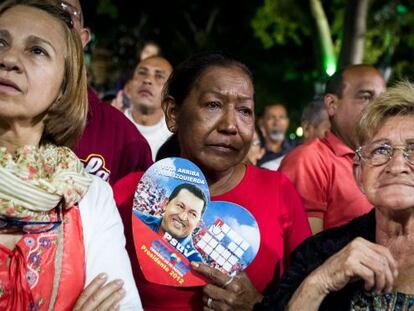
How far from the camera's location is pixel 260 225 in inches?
125

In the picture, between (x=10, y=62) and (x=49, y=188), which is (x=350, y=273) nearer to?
(x=49, y=188)

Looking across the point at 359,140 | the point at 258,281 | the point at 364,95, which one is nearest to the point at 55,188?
the point at 258,281

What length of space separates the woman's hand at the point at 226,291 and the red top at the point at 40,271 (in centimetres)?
57

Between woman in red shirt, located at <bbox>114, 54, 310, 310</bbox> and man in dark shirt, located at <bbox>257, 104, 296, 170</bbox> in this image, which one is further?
man in dark shirt, located at <bbox>257, 104, 296, 170</bbox>

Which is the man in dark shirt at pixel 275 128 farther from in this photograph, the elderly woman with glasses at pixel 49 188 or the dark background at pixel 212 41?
the dark background at pixel 212 41

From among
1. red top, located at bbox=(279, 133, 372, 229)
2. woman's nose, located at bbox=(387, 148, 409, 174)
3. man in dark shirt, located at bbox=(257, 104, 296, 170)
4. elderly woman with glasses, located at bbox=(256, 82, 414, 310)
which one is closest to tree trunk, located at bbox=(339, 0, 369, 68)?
man in dark shirt, located at bbox=(257, 104, 296, 170)

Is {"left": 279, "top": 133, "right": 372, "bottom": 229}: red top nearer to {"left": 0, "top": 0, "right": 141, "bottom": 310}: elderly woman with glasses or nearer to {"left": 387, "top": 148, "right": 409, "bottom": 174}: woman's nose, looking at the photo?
{"left": 387, "top": 148, "right": 409, "bottom": 174}: woman's nose

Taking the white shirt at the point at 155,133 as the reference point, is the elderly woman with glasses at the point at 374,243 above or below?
below

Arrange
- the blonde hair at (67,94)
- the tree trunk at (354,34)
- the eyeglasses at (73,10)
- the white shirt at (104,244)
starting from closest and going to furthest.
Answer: the white shirt at (104,244) < the blonde hair at (67,94) < the eyeglasses at (73,10) < the tree trunk at (354,34)

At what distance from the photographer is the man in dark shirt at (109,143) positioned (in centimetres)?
385

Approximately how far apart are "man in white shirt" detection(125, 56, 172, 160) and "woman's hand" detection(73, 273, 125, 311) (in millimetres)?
3992

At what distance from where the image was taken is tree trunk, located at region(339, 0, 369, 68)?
1451 centimetres

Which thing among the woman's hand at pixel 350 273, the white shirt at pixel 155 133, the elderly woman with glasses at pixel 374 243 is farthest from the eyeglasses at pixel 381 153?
the white shirt at pixel 155 133

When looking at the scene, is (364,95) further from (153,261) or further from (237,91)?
(153,261)
